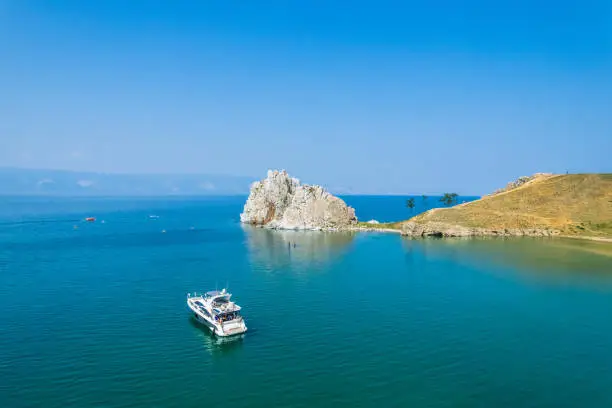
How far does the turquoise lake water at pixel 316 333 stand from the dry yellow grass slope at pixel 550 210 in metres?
49.5

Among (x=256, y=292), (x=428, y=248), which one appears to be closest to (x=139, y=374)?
(x=256, y=292)

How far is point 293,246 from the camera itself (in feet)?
487

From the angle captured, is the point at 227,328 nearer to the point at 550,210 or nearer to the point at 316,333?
the point at 316,333

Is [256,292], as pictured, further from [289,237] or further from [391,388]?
[289,237]

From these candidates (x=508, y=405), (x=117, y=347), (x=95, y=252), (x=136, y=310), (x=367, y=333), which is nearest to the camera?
(x=508, y=405)

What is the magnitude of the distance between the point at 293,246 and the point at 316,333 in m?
86.2

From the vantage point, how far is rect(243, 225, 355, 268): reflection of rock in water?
122062mm

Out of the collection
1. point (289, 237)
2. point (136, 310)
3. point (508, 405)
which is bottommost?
point (508, 405)

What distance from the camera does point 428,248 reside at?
143m

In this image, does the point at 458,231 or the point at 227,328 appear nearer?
the point at 227,328

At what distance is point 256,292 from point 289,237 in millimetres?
89075

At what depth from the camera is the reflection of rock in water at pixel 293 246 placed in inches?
4806

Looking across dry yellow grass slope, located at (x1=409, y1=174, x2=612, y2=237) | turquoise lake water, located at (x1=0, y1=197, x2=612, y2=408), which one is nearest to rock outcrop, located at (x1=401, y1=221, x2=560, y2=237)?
dry yellow grass slope, located at (x1=409, y1=174, x2=612, y2=237)

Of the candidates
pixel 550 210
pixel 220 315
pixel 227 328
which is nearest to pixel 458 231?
pixel 550 210
